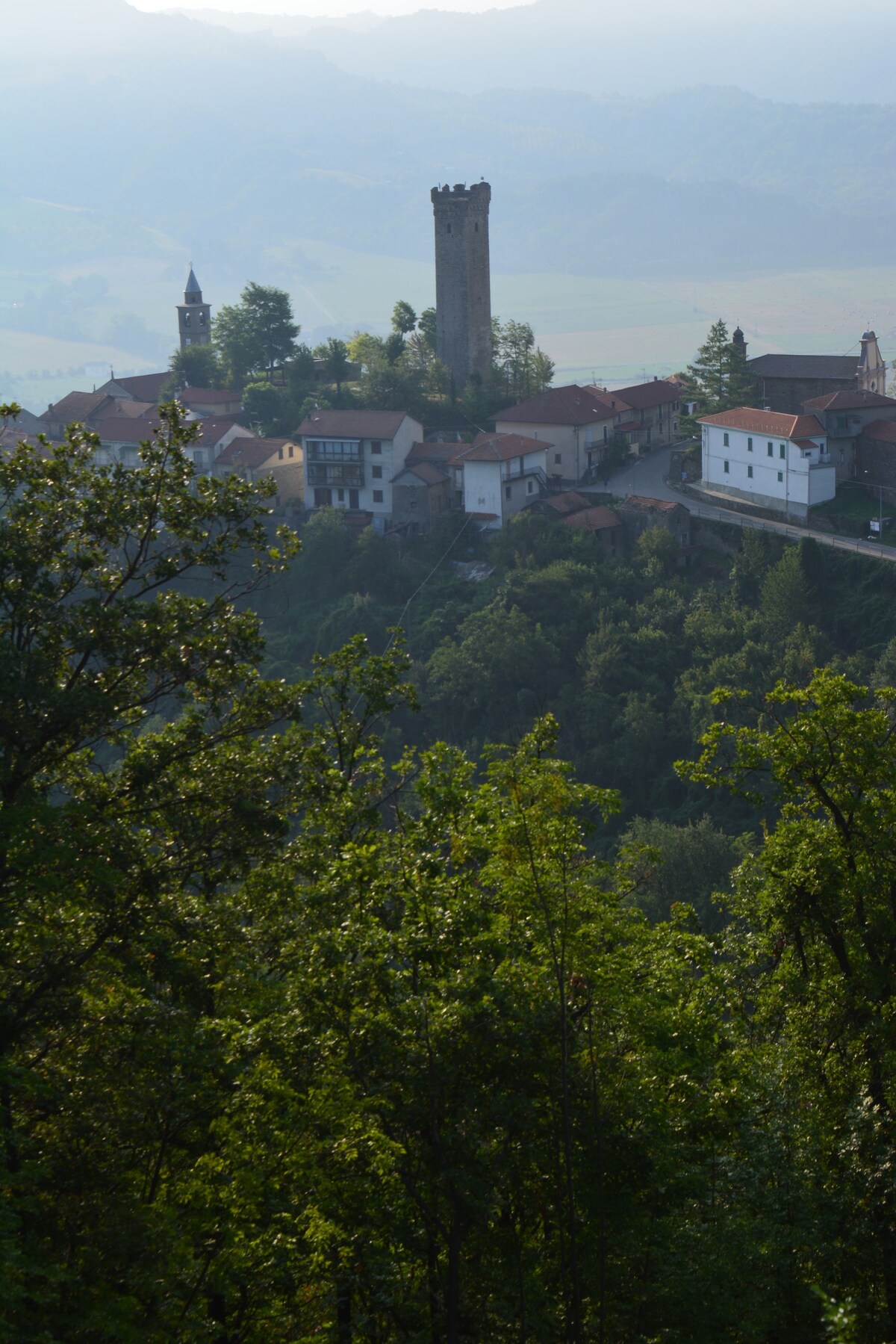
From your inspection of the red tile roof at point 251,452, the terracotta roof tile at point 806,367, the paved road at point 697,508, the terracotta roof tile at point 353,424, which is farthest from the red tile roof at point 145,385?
the terracotta roof tile at point 806,367

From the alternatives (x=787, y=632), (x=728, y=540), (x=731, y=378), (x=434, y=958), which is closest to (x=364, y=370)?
(x=731, y=378)

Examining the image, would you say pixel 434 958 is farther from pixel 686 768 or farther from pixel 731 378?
pixel 731 378

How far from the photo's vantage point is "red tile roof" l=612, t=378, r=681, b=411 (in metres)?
68.1

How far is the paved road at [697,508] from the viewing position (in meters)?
50.9

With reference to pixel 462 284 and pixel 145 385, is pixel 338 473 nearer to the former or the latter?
pixel 462 284

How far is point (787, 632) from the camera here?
4959cm

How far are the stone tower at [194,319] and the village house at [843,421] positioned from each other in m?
44.3

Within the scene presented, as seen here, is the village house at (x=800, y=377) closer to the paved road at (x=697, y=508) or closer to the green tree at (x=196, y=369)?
the paved road at (x=697, y=508)

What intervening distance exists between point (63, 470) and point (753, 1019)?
26.2 ft

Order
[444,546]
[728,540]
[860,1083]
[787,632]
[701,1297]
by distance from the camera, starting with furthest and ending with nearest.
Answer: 1. [444,546]
2. [728,540]
3. [787,632]
4. [860,1083]
5. [701,1297]

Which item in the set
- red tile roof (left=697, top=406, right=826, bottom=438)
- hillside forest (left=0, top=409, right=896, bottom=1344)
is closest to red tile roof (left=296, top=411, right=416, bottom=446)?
red tile roof (left=697, top=406, right=826, bottom=438)

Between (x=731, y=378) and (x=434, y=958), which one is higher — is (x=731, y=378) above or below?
above

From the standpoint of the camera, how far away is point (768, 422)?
2144 inches

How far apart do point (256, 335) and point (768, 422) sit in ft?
104
